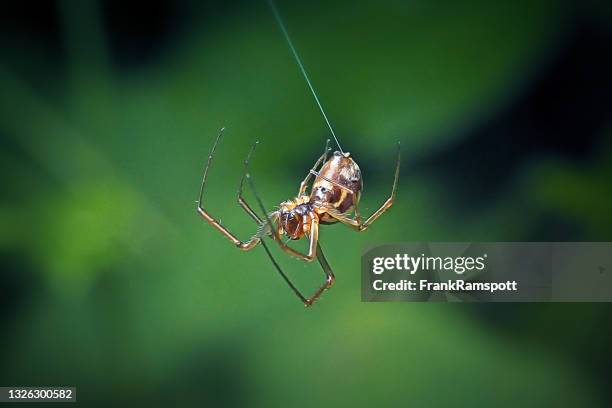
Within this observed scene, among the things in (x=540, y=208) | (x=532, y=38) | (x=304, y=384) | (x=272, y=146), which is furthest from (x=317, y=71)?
(x=304, y=384)

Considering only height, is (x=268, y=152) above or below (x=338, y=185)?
above

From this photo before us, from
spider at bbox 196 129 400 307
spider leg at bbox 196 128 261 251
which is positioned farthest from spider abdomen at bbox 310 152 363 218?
spider leg at bbox 196 128 261 251

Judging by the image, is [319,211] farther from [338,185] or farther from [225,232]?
[225,232]

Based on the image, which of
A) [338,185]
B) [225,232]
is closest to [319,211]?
[338,185]

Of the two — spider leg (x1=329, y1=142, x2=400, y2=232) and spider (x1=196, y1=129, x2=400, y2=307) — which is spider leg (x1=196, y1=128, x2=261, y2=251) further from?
spider leg (x1=329, y1=142, x2=400, y2=232)

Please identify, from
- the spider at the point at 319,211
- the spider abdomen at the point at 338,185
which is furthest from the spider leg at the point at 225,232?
the spider abdomen at the point at 338,185

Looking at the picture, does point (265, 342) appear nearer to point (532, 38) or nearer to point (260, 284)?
point (260, 284)

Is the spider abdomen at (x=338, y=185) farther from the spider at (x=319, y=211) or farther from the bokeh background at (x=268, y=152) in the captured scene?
the bokeh background at (x=268, y=152)

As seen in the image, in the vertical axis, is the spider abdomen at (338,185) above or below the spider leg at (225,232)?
above
